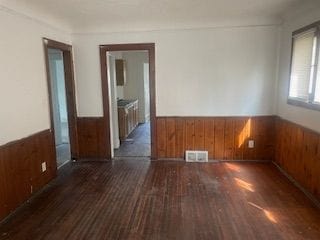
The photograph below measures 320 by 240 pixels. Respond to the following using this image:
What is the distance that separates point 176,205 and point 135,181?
916mm

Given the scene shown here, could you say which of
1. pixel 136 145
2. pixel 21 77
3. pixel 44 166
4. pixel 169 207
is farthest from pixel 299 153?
pixel 21 77

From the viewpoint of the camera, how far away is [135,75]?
7.73m

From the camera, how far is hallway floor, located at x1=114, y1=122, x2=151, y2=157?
195 inches

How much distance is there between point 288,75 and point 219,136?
1.45 m

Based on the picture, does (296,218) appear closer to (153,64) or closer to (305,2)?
(305,2)

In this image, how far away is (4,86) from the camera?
106 inches

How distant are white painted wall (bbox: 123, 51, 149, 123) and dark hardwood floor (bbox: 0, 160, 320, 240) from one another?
13.1 ft

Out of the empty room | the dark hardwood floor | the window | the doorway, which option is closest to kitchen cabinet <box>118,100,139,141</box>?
the doorway

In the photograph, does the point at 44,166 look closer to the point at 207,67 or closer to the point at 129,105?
the point at 207,67

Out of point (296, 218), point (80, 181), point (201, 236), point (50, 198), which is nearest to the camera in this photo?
A: point (201, 236)

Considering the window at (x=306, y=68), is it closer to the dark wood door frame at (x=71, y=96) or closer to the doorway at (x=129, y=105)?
the doorway at (x=129, y=105)

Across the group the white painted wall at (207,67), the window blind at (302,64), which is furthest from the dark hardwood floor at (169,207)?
the window blind at (302,64)

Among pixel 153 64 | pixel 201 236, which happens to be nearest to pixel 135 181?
pixel 201 236

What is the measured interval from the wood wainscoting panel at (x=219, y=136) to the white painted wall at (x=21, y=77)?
1989mm
